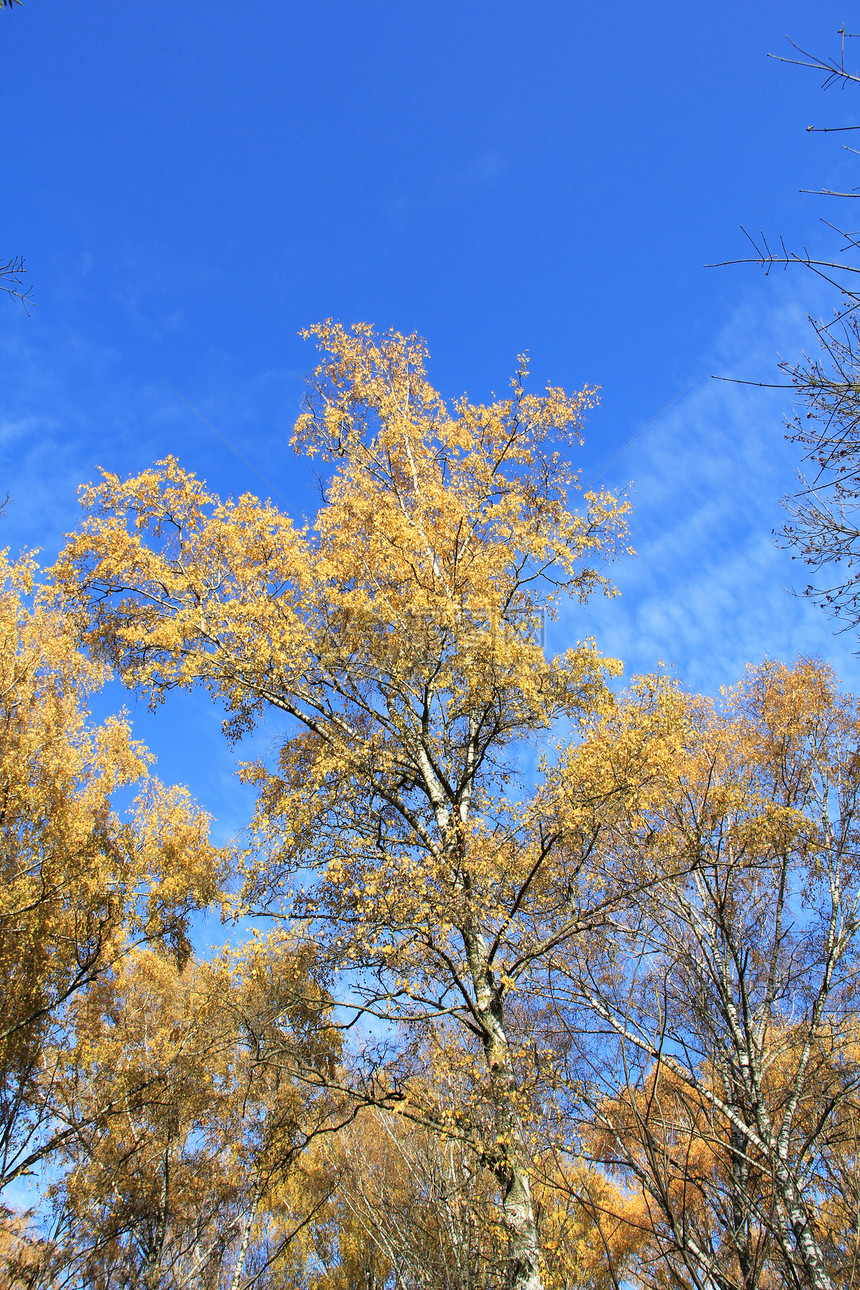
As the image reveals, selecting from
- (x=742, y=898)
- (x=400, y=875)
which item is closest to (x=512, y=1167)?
(x=400, y=875)

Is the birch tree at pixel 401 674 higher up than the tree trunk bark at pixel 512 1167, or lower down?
higher up

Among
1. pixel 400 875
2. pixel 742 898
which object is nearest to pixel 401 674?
pixel 400 875

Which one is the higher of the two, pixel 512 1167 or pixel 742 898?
pixel 742 898

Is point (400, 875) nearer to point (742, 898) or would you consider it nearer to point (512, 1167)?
point (512, 1167)

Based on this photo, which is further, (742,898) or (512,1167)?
(742,898)

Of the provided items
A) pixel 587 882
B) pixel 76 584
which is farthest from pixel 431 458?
pixel 587 882

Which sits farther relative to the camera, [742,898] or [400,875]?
[742,898]

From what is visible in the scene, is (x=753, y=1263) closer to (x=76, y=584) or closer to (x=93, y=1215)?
(x=76, y=584)

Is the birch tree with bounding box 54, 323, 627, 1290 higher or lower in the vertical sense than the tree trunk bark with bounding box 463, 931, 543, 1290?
higher

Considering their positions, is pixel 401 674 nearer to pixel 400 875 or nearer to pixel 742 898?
pixel 400 875

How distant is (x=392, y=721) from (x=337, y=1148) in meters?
10.7

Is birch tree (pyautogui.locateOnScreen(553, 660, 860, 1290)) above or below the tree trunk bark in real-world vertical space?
above

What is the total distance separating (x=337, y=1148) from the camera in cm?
1386

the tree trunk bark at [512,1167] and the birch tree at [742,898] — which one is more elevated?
the birch tree at [742,898]
